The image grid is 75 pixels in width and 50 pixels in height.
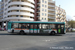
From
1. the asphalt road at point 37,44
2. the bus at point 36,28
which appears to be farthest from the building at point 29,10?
the asphalt road at point 37,44

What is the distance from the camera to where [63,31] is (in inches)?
693

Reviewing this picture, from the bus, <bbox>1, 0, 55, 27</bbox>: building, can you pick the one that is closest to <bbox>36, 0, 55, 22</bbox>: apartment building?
<bbox>1, 0, 55, 27</bbox>: building

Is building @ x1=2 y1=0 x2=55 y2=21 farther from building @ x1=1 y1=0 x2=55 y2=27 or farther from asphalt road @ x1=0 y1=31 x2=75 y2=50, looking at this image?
asphalt road @ x1=0 y1=31 x2=75 y2=50

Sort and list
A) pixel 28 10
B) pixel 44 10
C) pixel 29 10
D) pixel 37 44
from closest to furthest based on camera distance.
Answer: pixel 37 44 < pixel 28 10 < pixel 29 10 < pixel 44 10

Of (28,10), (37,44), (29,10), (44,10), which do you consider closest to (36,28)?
(37,44)

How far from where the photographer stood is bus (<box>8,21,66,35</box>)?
17.8 meters

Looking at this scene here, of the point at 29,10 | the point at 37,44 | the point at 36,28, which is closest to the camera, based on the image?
the point at 37,44

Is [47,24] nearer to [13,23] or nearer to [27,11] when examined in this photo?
[13,23]

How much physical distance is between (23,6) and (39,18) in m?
15.7

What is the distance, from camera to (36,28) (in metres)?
18.0

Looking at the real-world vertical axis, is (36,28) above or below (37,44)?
above

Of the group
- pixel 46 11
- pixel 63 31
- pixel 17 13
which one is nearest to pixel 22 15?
pixel 17 13

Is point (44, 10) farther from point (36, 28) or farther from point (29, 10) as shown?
point (36, 28)

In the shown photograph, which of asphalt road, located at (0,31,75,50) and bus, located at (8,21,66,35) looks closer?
asphalt road, located at (0,31,75,50)
